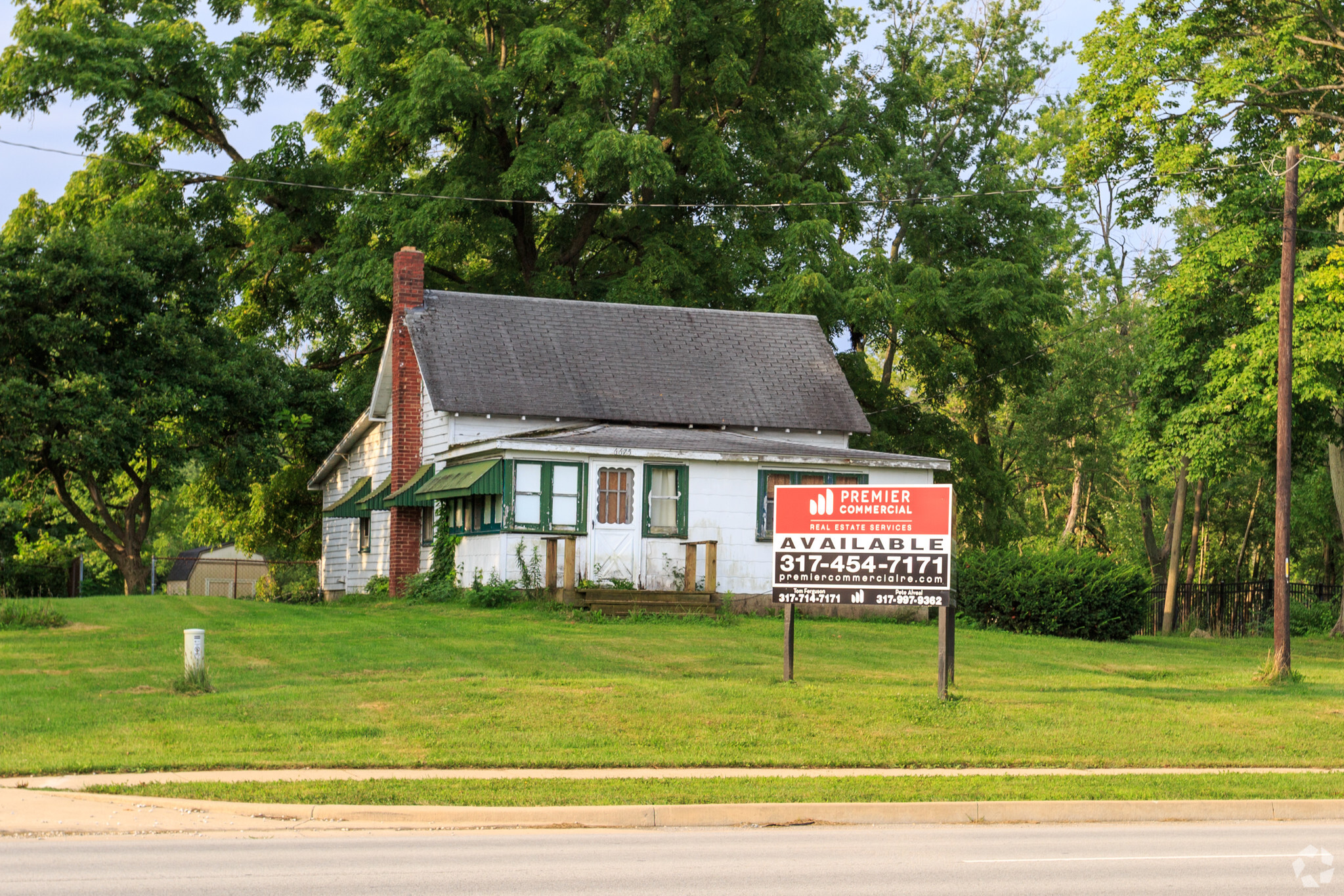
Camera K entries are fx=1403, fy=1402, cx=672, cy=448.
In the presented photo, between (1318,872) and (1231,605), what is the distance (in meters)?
37.9

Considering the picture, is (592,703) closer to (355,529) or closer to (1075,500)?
(355,529)

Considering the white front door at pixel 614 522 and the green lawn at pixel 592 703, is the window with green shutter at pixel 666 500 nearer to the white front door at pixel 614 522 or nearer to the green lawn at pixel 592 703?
the white front door at pixel 614 522

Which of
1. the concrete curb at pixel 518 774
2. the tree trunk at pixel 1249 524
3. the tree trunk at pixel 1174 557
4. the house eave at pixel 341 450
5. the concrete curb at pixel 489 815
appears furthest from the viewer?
the tree trunk at pixel 1249 524

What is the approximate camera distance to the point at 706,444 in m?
29.9

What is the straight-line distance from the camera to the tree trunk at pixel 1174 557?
43594 millimetres

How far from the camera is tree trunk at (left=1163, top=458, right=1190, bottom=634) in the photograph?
4359 cm

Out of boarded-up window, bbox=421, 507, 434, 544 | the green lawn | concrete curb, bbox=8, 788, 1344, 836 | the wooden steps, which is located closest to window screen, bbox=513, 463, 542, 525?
the wooden steps

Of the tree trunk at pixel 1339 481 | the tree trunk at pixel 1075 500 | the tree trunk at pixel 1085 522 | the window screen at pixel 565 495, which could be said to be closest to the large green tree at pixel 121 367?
the window screen at pixel 565 495

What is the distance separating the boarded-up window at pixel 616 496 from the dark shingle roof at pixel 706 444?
0.71 metres

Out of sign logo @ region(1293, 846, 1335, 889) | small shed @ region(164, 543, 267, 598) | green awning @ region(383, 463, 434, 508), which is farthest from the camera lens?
small shed @ region(164, 543, 267, 598)

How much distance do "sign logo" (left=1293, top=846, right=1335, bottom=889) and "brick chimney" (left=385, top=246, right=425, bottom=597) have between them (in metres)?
24.6

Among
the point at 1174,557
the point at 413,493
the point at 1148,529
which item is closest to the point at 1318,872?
the point at 413,493

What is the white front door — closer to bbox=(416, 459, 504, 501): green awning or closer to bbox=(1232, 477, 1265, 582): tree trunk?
bbox=(416, 459, 504, 501): green awning

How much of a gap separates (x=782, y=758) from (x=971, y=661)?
8.59m
